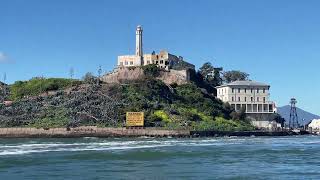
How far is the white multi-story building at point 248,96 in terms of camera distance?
501 ft

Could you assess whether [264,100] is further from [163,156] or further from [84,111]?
[163,156]

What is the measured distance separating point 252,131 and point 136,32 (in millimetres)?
52248

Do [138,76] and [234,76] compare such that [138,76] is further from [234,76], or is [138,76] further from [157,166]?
[157,166]

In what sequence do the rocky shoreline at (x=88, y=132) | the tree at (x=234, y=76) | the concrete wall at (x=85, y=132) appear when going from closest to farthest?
1. the rocky shoreline at (x=88, y=132)
2. the concrete wall at (x=85, y=132)
3. the tree at (x=234, y=76)

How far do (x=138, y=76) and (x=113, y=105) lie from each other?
20913 mm

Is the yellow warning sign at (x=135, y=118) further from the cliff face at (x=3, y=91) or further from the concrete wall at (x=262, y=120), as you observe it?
the concrete wall at (x=262, y=120)

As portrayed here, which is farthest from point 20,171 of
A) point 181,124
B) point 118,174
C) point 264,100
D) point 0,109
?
point 264,100

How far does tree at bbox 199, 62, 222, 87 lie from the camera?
17338 centimetres

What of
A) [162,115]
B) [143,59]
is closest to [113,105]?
[162,115]

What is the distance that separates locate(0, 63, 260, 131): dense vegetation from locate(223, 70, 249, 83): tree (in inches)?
1645

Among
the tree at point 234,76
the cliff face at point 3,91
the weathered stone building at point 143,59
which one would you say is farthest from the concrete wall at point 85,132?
the tree at point 234,76

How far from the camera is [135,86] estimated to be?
446ft

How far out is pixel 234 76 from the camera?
185 meters

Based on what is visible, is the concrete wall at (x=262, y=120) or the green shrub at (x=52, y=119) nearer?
the green shrub at (x=52, y=119)
